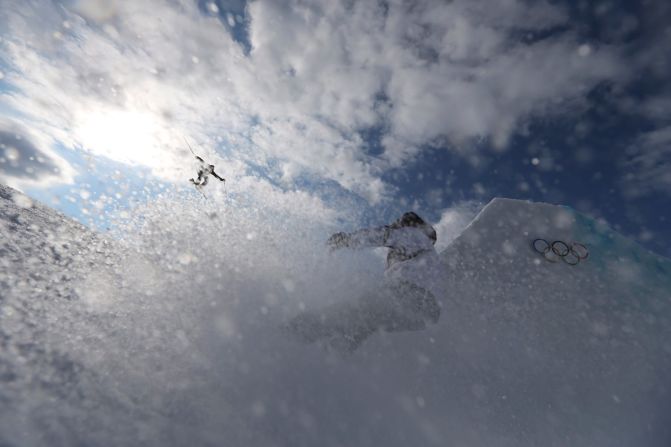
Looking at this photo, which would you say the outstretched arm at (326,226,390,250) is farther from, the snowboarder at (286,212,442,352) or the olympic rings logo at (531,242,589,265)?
the olympic rings logo at (531,242,589,265)

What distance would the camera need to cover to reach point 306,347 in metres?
3.21

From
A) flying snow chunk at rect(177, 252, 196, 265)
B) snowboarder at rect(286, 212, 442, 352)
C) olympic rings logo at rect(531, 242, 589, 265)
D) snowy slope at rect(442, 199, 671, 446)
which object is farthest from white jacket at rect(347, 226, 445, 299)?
olympic rings logo at rect(531, 242, 589, 265)

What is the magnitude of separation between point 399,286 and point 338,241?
103 centimetres

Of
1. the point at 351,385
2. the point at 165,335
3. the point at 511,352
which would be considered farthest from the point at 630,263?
the point at 165,335

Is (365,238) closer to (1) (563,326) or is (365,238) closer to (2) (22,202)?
(1) (563,326)

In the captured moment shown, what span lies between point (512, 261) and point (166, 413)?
19.2ft

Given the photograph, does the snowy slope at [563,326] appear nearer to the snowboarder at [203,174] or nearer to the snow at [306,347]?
the snow at [306,347]

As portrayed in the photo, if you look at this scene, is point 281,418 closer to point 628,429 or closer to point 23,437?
point 23,437

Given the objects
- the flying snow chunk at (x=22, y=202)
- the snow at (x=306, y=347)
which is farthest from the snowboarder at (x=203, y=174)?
the flying snow chunk at (x=22, y=202)

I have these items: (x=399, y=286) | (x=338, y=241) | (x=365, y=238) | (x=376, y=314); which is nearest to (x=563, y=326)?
(x=399, y=286)

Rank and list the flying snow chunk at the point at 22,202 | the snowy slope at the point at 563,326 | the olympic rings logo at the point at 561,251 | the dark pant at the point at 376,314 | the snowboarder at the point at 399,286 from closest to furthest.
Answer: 1. the dark pant at the point at 376,314
2. the snowboarder at the point at 399,286
3. the snowy slope at the point at 563,326
4. the olympic rings logo at the point at 561,251
5. the flying snow chunk at the point at 22,202

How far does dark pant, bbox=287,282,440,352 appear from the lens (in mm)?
3584

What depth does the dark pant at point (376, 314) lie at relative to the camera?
11.8 feet

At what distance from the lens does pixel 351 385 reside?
10.0 ft
